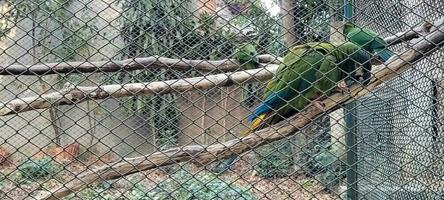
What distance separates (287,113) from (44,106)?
40.4 inches

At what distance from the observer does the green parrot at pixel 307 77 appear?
69.3 inches

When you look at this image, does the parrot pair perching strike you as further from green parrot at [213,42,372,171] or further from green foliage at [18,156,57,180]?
green foliage at [18,156,57,180]

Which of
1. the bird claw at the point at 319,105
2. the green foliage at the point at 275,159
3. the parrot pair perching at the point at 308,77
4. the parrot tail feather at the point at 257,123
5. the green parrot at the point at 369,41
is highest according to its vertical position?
the green parrot at the point at 369,41

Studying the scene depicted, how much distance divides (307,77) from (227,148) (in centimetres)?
41

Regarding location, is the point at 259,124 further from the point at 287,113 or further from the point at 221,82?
the point at 221,82

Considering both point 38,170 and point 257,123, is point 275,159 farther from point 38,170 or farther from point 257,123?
point 257,123

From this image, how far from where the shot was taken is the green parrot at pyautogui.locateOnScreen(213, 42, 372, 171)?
5.78 feet

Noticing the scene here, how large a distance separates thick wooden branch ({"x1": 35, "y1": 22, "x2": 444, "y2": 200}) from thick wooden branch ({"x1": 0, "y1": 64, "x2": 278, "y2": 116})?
0.99ft

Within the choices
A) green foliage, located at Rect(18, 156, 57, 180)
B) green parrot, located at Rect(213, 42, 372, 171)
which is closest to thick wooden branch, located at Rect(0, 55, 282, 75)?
green parrot, located at Rect(213, 42, 372, 171)

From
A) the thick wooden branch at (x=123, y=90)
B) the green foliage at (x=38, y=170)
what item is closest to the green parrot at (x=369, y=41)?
the thick wooden branch at (x=123, y=90)

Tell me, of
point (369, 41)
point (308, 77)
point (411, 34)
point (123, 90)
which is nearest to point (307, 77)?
point (308, 77)

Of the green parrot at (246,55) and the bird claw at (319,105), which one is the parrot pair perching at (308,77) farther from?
the green parrot at (246,55)

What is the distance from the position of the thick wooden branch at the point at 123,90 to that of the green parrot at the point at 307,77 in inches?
6.1

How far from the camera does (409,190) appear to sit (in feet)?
6.57
